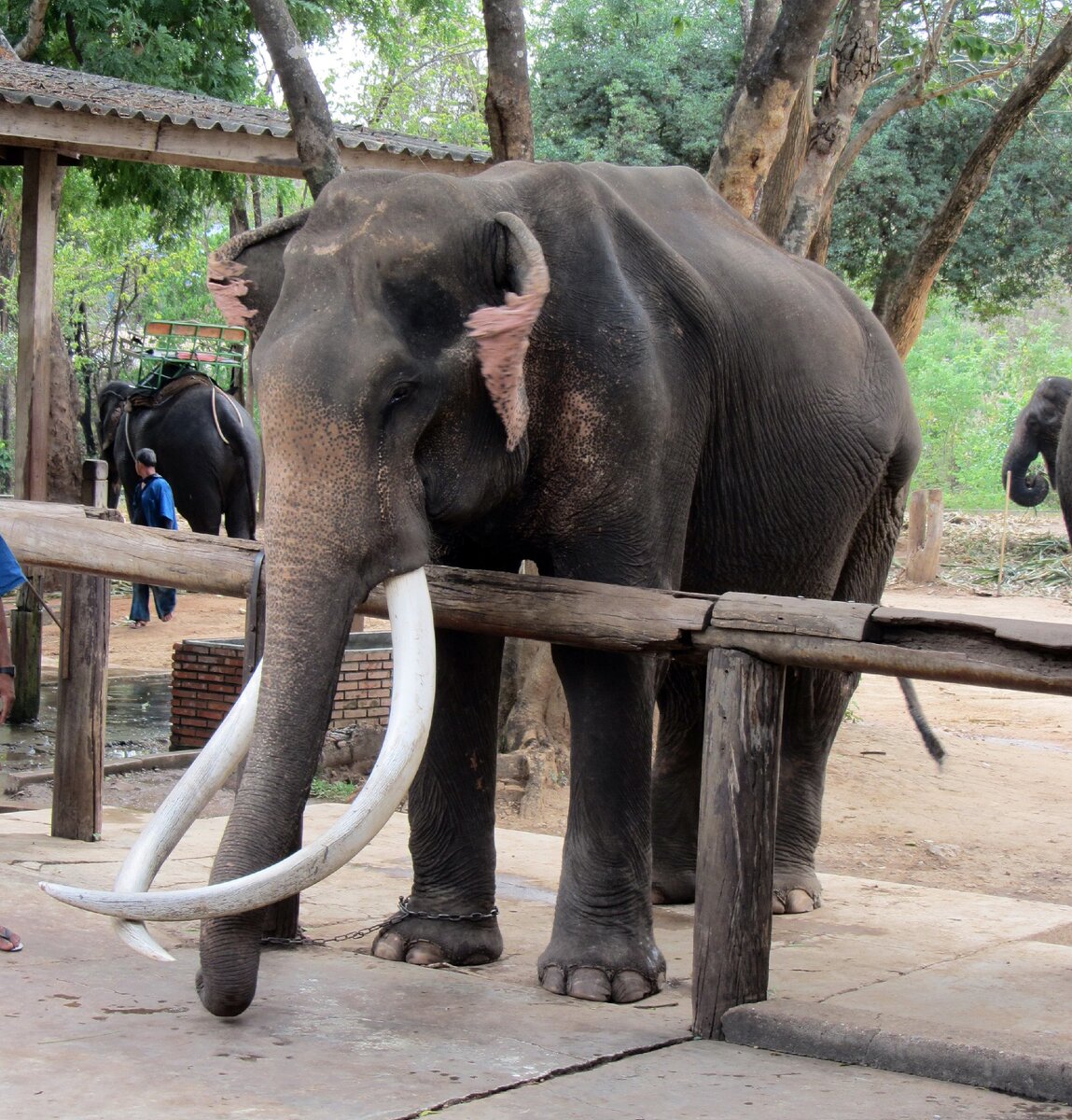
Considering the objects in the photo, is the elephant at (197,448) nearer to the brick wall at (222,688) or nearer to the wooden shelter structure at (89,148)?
the wooden shelter structure at (89,148)

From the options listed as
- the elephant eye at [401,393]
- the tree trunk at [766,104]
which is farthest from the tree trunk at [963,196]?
the elephant eye at [401,393]

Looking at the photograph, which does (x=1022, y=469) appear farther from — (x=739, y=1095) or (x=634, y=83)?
(x=634, y=83)

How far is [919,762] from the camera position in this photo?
9.58 m

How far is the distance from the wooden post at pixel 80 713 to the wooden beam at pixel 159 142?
2.90 metres

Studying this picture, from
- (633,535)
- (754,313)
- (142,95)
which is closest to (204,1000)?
(633,535)

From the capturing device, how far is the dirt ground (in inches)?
286

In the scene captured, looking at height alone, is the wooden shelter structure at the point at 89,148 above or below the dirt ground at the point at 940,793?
above

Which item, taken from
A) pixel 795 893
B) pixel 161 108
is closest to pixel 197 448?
pixel 161 108

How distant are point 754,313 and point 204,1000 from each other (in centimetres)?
250

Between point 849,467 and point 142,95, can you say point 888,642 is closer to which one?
point 849,467

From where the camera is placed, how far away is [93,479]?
32.6ft

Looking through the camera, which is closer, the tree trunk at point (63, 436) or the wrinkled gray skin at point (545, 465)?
the wrinkled gray skin at point (545, 465)

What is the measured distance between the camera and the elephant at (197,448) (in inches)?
557

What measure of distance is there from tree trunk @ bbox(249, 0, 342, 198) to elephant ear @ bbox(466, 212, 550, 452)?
298 centimetres
